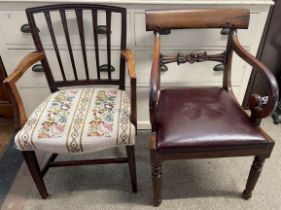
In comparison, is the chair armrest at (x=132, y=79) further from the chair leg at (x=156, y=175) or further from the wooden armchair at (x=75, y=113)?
the chair leg at (x=156, y=175)

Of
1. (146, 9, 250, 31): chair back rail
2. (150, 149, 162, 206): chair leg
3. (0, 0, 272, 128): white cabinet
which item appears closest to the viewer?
(150, 149, 162, 206): chair leg

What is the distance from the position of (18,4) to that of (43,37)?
0.19m

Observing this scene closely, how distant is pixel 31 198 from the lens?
4.20 feet

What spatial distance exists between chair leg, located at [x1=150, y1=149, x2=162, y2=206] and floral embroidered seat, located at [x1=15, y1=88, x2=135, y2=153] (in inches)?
4.6

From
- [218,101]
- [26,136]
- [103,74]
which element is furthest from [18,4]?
[218,101]

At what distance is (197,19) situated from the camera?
3.73 ft

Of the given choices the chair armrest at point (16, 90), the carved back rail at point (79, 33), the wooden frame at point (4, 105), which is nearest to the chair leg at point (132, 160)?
the carved back rail at point (79, 33)

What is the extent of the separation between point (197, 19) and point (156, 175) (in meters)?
0.77

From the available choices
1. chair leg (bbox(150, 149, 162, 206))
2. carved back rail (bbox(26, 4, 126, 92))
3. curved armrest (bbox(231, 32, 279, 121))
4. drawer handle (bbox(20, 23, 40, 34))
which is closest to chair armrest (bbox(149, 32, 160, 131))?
chair leg (bbox(150, 149, 162, 206))

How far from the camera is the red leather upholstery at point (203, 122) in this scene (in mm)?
976

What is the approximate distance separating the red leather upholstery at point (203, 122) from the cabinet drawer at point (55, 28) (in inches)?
19.1

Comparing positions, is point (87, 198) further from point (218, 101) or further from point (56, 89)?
point (218, 101)

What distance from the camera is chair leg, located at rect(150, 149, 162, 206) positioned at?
1002 mm

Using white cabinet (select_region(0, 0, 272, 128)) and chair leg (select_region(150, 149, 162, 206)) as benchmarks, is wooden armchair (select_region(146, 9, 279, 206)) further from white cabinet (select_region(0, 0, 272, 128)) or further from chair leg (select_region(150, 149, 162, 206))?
white cabinet (select_region(0, 0, 272, 128))
